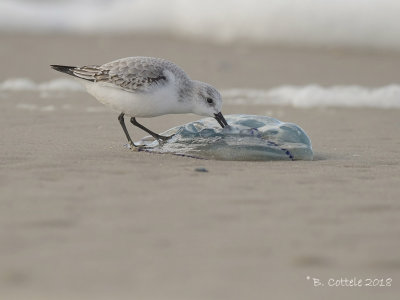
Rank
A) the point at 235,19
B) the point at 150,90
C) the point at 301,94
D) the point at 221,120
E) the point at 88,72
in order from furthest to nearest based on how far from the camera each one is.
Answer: the point at 235,19 → the point at 301,94 → the point at 88,72 → the point at 221,120 → the point at 150,90

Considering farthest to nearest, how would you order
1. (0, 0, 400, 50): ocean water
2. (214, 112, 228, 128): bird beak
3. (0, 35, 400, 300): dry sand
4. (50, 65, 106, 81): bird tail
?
1. (0, 0, 400, 50): ocean water
2. (50, 65, 106, 81): bird tail
3. (214, 112, 228, 128): bird beak
4. (0, 35, 400, 300): dry sand

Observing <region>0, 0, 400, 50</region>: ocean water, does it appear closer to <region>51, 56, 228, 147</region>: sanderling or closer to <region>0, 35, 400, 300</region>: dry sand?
<region>0, 35, 400, 300</region>: dry sand

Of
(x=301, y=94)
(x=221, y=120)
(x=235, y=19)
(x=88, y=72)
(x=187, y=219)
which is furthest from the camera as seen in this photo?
(x=235, y=19)

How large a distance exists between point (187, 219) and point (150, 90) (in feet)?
7.89

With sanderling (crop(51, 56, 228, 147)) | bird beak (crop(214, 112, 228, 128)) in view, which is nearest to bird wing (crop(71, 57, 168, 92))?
sanderling (crop(51, 56, 228, 147))

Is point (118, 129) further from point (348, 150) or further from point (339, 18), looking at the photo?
point (339, 18)

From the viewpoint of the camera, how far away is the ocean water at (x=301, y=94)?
31.1 feet

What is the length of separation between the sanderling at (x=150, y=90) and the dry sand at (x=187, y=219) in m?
0.43

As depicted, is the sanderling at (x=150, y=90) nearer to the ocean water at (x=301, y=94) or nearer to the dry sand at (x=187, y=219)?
the dry sand at (x=187, y=219)

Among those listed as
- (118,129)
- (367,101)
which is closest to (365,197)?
(118,129)

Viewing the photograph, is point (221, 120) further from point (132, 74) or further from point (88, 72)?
point (88, 72)

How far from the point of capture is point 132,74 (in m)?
6.21

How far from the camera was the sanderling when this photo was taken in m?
6.16

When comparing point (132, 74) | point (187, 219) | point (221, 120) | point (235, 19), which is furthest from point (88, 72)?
point (235, 19)
